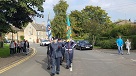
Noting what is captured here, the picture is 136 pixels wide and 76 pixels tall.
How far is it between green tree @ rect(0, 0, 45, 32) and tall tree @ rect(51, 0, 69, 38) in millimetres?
52170

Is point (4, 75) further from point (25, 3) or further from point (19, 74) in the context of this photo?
point (25, 3)

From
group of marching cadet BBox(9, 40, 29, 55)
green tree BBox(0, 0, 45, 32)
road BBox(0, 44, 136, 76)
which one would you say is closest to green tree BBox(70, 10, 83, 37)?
group of marching cadet BBox(9, 40, 29, 55)

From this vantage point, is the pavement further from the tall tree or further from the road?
the tall tree

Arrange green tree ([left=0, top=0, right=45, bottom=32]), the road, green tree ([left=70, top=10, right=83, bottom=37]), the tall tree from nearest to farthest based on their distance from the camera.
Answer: the road
green tree ([left=0, top=0, right=45, bottom=32])
the tall tree
green tree ([left=70, top=10, right=83, bottom=37])

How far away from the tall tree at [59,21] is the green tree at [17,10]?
5217 centimetres

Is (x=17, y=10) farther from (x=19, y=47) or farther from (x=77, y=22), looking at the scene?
(x=77, y=22)

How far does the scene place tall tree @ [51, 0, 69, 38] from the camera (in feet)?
259

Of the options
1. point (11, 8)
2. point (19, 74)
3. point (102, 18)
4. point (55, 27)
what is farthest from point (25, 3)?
point (102, 18)

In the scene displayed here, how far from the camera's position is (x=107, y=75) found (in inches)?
490

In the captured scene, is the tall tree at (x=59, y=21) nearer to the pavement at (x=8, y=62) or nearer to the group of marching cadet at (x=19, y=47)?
the group of marching cadet at (x=19, y=47)

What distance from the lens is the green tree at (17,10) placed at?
20.2 metres

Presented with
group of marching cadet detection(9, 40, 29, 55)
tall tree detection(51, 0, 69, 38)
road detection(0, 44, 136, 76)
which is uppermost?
tall tree detection(51, 0, 69, 38)

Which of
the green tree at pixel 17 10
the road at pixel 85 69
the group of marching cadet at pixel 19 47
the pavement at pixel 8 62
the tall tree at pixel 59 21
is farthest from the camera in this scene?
the tall tree at pixel 59 21

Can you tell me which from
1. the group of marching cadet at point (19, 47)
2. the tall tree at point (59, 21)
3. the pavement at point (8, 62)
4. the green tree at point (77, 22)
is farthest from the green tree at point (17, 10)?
the green tree at point (77, 22)
